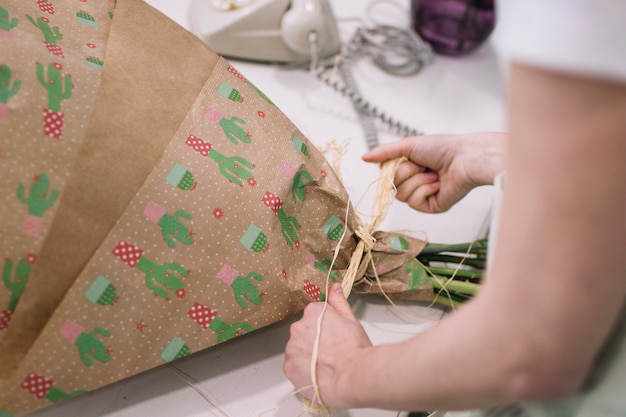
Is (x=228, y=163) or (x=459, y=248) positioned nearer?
(x=228, y=163)

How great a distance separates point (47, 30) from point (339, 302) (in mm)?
405

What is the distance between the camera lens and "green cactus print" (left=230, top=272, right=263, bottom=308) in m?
0.55

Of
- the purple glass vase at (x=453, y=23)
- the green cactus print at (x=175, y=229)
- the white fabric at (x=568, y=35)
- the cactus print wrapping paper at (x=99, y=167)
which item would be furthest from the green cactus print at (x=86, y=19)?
the purple glass vase at (x=453, y=23)

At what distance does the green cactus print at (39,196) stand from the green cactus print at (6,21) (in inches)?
6.0

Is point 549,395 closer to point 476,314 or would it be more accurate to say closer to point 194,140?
point 476,314

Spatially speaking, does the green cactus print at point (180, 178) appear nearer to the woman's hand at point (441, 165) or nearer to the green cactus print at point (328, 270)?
the green cactus print at point (328, 270)

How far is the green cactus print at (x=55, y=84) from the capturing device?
486 mm

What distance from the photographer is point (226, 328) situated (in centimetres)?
55

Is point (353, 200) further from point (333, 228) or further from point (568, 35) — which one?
point (568, 35)

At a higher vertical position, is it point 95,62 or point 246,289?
point 95,62

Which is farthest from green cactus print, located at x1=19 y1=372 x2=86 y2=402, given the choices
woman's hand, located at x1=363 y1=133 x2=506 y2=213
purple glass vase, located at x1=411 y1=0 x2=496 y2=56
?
purple glass vase, located at x1=411 y1=0 x2=496 y2=56

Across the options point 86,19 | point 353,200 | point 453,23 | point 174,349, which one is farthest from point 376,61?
point 174,349

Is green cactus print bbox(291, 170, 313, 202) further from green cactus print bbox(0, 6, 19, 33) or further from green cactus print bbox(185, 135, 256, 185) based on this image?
green cactus print bbox(0, 6, 19, 33)

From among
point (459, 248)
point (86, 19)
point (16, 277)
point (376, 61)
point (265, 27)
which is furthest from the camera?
point (376, 61)
